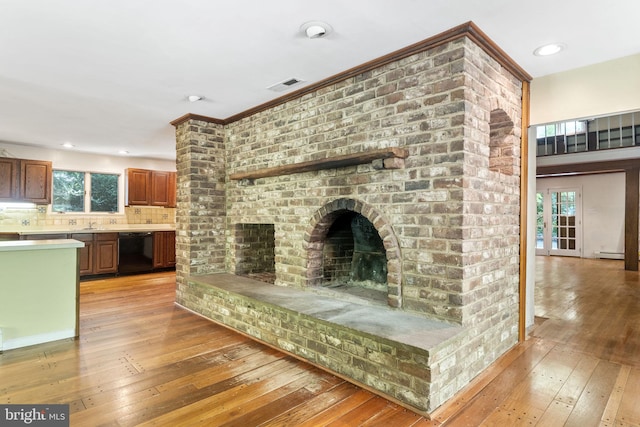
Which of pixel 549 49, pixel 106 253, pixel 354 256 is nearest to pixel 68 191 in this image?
pixel 106 253

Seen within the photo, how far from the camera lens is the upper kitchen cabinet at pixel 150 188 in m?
7.17

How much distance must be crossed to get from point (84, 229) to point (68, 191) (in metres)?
1.06

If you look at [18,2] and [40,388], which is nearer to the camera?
[18,2]

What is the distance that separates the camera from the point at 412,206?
2.55 meters

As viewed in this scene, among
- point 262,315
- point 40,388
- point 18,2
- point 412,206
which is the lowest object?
point 40,388

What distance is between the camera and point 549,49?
2.57 metres

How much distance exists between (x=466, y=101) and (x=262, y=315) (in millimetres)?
2446

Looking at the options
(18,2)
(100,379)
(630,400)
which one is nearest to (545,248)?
(630,400)

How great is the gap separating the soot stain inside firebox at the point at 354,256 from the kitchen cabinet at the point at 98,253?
16.0ft

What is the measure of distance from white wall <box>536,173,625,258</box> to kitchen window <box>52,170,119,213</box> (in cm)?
1173

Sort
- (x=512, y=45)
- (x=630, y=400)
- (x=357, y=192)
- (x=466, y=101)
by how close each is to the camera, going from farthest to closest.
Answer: (x=357, y=192) → (x=512, y=45) → (x=466, y=101) → (x=630, y=400)

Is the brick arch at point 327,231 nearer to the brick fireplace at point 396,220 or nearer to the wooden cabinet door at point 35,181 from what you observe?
the brick fireplace at point 396,220

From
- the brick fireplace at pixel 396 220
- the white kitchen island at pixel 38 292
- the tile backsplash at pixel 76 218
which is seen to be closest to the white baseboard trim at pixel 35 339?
the white kitchen island at pixel 38 292

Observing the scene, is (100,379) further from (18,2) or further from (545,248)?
(545,248)
